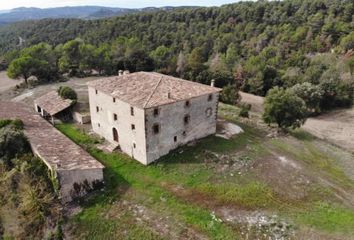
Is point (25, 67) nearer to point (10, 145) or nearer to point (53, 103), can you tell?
point (53, 103)

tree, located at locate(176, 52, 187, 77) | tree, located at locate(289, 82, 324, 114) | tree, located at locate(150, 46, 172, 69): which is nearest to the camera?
tree, located at locate(289, 82, 324, 114)

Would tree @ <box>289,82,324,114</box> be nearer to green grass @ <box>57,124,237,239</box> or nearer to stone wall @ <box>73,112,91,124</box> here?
stone wall @ <box>73,112,91,124</box>

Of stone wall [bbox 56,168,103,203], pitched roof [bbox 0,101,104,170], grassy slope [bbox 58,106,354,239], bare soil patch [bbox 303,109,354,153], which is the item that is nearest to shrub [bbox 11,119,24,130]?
pitched roof [bbox 0,101,104,170]

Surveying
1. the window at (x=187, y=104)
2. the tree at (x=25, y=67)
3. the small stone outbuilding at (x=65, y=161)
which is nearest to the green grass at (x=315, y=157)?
the window at (x=187, y=104)

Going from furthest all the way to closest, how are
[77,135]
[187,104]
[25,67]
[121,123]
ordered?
[25,67]
[77,135]
[121,123]
[187,104]

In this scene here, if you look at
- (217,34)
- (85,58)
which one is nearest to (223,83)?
(85,58)

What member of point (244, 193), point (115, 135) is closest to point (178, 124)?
point (115, 135)

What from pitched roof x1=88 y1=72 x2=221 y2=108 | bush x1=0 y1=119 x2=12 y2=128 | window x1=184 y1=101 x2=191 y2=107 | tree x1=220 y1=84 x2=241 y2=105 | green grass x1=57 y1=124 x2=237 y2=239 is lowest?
tree x1=220 y1=84 x2=241 y2=105
